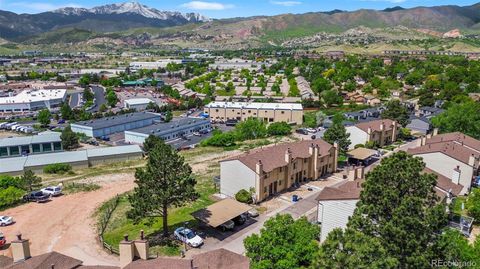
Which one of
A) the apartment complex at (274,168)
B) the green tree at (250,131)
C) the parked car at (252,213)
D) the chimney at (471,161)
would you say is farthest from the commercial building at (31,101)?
the chimney at (471,161)

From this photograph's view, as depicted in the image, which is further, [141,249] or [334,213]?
[334,213]

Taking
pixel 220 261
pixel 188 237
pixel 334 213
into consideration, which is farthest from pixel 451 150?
pixel 220 261

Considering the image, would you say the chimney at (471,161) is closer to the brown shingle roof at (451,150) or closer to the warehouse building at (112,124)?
the brown shingle roof at (451,150)

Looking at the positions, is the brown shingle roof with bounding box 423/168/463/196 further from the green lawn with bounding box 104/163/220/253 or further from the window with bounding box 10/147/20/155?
the window with bounding box 10/147/20/155

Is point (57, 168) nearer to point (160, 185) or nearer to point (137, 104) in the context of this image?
point (160, 185)

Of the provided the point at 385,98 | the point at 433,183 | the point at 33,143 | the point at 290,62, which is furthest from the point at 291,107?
the point at 290,62
